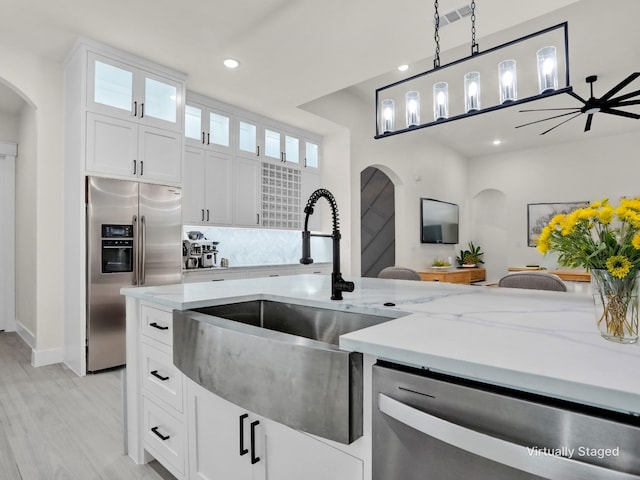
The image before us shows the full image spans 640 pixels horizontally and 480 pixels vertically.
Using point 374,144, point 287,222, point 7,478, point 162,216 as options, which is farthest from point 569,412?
point 374,144

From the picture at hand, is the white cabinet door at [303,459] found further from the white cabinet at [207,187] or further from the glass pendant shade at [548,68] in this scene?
the white cabinet at [207,187]

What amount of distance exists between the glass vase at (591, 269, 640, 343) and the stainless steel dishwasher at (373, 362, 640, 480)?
337 millimetres

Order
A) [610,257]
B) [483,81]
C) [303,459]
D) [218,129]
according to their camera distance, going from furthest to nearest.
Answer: [483,81]
[218,129]
[303,459]
[610,257]

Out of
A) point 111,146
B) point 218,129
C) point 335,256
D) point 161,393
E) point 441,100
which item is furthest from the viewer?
point 218,129

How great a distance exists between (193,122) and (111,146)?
112cm

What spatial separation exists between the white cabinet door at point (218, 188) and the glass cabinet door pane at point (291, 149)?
0.99m

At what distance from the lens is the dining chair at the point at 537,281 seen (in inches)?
83.5

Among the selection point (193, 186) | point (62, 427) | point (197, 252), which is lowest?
point (62, 427)

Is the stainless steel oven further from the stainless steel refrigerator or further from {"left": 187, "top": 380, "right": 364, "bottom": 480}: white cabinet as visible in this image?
{"left": 187, "top": 380, "right": 364, "bottom": 480}: white cabinet

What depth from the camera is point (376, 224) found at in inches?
276

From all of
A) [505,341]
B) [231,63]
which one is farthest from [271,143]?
[505,341]

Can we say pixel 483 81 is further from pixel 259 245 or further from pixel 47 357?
pixel 47 357

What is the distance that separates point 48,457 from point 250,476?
1470mm

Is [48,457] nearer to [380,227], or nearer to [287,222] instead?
[287,222]
